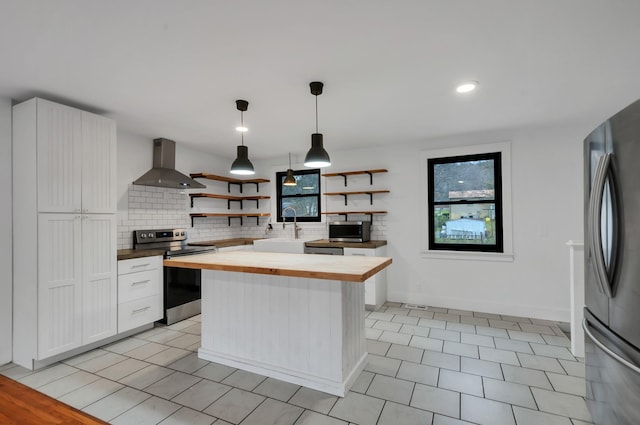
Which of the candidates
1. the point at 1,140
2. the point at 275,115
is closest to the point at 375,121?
the point at 275,115

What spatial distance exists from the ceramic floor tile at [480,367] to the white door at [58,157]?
3733mm

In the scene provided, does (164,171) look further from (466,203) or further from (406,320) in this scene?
(466,203)

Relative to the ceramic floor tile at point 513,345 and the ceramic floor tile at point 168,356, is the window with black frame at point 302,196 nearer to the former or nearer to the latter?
the ceramic floor tile at point 168,356

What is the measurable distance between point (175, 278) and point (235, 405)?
6.94 feet

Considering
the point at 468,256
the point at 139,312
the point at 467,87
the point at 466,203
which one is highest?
the point at 467,87

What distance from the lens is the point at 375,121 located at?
3500 millimetres

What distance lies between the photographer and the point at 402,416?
1.96 meters

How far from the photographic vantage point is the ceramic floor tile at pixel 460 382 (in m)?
2.25

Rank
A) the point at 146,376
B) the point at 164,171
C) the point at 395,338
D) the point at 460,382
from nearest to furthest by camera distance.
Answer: the point at 460,382 < the point at 146,376 < the point at 395,338 < the point at 164,171

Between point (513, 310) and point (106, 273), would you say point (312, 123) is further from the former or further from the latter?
point (513, 310)

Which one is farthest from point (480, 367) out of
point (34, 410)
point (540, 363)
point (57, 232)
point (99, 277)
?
point (57, 232)

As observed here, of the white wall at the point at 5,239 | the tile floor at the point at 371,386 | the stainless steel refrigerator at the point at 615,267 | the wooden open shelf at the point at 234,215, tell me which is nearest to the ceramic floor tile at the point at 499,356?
the tile floor at the point at 371,386

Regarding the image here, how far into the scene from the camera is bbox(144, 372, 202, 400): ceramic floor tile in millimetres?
2242

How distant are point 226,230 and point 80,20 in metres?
3.96
